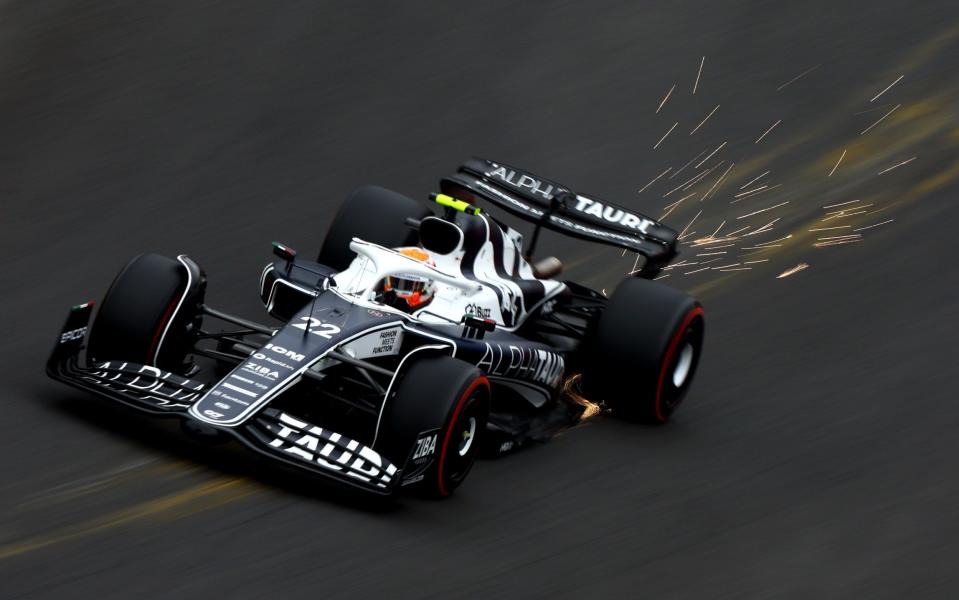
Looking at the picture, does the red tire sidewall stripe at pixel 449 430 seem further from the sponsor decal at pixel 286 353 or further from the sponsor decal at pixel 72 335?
the sponsor decal at pixel 72 335

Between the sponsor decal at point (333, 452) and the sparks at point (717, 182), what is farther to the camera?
the sparks at point (717, 182)

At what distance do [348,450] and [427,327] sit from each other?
60.8 inches

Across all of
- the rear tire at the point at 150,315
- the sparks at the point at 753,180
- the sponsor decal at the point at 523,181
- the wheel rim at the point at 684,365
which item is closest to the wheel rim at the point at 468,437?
the rear tire at the point at 150,315

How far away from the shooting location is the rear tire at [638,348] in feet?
36.5

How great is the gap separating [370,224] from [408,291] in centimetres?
179

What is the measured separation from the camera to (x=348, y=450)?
8.92 meters

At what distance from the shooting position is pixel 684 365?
1170 centimetres

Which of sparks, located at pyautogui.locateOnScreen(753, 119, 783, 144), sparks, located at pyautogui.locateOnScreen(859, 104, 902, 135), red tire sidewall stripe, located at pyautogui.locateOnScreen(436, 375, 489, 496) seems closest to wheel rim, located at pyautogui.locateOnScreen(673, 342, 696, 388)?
red tire sidewall stripe, located at pyautogui.locateOnScreen(436, 375, 489, 496)

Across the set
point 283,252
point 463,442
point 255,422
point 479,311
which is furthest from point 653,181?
point 255,422

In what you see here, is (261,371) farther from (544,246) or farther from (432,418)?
(544,246)

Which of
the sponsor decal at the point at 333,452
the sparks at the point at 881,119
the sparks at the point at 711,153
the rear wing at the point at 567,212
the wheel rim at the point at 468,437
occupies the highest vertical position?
the sparks at the point at 881,119

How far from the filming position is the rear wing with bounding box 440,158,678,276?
38.9 feet

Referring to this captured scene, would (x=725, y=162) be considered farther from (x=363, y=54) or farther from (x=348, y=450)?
(x=348, y=450)

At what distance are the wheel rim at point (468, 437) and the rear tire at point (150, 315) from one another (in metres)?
2.10
